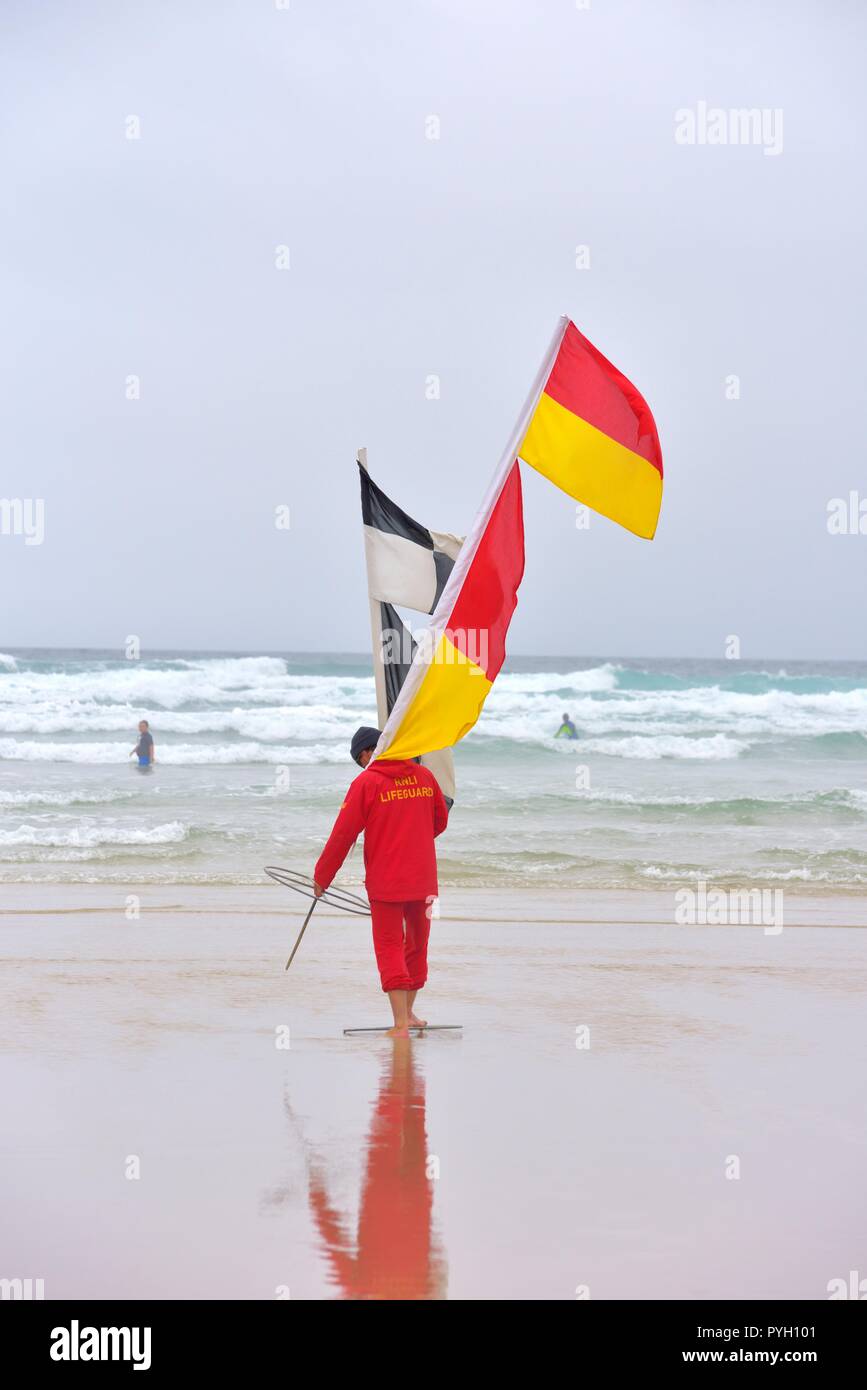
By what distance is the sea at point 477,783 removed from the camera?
47.3 ft

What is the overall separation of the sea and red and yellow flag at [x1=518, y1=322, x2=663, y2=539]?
706cm

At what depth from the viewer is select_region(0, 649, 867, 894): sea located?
1441 centimetres

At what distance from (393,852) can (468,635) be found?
1.22 metres

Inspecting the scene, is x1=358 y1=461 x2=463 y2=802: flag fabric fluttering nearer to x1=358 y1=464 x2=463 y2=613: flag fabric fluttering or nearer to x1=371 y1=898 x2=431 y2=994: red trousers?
x1=358 y1=464 x2=463 y2=613: flag fabric fluttering

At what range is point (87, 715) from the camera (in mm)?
34281

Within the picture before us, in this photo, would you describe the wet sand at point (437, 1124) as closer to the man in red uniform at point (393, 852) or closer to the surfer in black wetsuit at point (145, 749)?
the man in red uniform at point (393, 852)

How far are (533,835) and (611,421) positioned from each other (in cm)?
1089

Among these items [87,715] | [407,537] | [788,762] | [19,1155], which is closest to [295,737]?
[87,715]

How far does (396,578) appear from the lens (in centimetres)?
733

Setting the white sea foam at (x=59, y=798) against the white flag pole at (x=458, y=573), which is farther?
the white sea foam at (x=59, y=798)

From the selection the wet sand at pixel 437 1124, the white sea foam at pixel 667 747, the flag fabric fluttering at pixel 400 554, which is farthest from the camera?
the white sea foam at pixel 667 747

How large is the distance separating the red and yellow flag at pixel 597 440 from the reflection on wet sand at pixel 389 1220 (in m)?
2.83

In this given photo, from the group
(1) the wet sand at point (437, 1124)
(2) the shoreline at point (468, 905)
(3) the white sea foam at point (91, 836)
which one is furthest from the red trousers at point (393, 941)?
(3) the white sea foam at point (91, 836)
